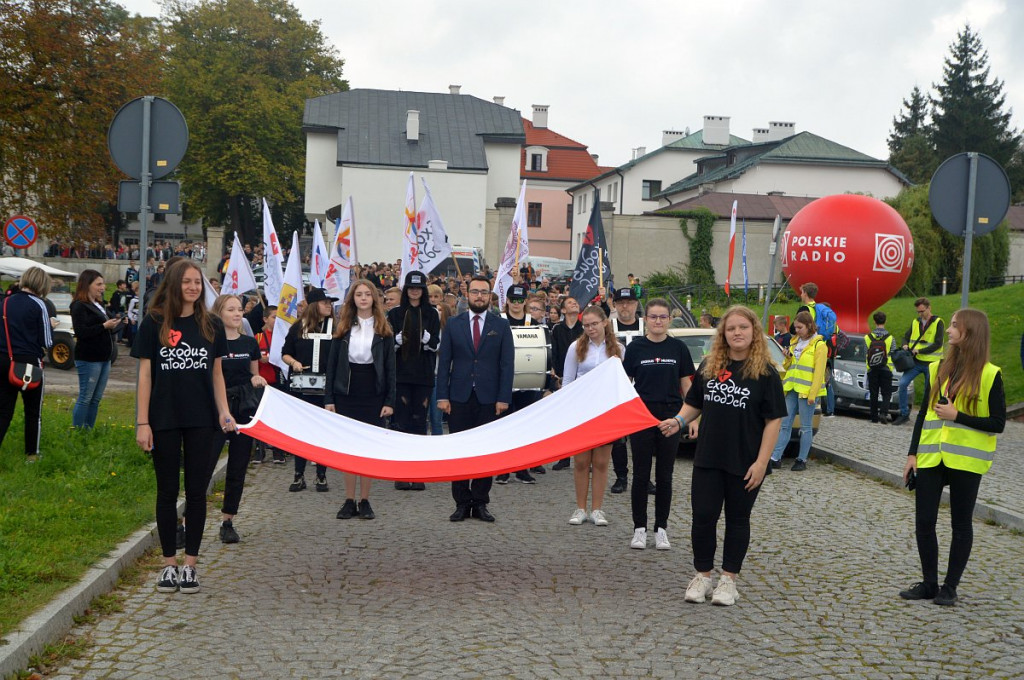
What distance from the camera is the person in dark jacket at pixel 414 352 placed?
36.2ft

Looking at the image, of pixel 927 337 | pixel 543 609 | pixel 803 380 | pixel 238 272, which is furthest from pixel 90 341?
pixel 927 337

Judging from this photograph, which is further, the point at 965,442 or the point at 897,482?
the point at 897,482

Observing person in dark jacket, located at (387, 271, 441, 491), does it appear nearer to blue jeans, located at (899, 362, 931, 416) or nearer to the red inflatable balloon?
blue jeans, located at (899, 362, 931, 416)

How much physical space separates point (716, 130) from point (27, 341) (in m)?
76.6

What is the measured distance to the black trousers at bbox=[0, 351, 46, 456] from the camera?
33.6ft

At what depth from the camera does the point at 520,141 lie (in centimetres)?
6431

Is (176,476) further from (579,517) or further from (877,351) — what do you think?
(877,351)

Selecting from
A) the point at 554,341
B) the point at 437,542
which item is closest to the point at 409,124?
the point at 554,341

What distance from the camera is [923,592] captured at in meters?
7.00

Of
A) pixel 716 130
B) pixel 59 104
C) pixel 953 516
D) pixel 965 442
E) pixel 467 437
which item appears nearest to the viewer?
pixel 965 442

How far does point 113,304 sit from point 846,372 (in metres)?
17.9

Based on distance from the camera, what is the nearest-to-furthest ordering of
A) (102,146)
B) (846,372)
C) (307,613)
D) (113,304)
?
1. (307,613)
2. (846,372)
3. (113,304)
4. (102,146)

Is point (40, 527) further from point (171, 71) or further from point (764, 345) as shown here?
point (171, 71)

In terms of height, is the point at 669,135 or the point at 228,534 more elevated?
the point at 669,135
